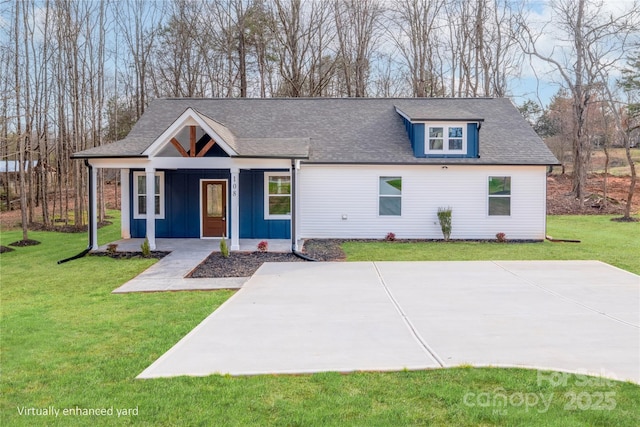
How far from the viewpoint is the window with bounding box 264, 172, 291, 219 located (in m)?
15.6

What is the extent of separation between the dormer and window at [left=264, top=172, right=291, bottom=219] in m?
4.50

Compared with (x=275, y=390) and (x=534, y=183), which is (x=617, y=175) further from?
(x=275, y=390)

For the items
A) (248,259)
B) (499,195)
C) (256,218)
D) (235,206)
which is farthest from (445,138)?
(248,259)

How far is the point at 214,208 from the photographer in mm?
15891

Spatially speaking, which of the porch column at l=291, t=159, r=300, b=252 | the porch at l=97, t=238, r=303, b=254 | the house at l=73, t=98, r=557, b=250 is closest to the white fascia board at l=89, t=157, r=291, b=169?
the porch column at l=291, t=159, r=300, b=252

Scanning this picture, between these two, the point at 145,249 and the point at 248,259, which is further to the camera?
the point at 145,249

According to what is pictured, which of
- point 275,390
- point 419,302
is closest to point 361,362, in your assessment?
point 275,390

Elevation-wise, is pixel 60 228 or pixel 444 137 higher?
pixel 444 137

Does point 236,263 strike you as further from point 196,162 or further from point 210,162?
point 196,162

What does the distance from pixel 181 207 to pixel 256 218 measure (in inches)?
101

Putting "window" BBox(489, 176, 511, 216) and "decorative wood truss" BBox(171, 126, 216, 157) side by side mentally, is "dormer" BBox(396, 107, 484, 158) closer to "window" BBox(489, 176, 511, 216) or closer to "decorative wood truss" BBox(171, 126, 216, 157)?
"window" BBox(489, 176, 511, 216)

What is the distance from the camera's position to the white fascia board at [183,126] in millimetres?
12531

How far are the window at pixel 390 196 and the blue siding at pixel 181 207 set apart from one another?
5117mm

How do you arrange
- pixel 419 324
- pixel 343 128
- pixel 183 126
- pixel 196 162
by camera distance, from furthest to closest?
pixel 343 128, pixel 196 162, pixel 183 126, pixel 419 324
